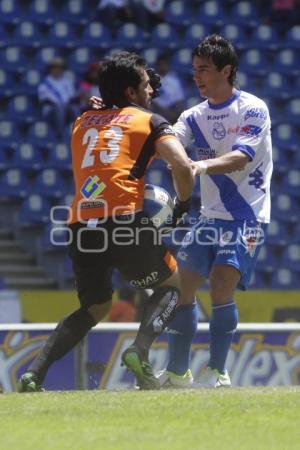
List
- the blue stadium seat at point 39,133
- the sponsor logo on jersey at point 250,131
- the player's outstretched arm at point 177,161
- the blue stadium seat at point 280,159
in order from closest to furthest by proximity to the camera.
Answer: the player's outstretched arm at point 177,161, the sponsor logo on jersey at point 250,131, the blue stadium seat at point 39,133, the blue stadium seat at point 280,159

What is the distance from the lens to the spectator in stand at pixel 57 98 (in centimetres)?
1405

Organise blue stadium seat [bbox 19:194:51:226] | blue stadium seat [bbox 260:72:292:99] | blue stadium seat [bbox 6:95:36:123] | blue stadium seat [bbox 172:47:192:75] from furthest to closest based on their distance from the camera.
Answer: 1. blue stadium seat [bbox 260:72:292:99]
2. blue stadium seat [bbox 172:47:192:75]
3. blue stadium seat [bbox 6:95:36:123]
4. blue stadium seat [bbox 19:194:51:226]

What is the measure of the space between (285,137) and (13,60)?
394 cm

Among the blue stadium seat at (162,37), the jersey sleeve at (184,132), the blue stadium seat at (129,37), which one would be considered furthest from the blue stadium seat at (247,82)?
the jersey sleeve at (184,132)

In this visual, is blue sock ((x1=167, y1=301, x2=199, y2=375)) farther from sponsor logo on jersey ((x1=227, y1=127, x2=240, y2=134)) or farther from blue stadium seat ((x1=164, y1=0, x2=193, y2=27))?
blue stadium seat ((x1=164, y1=0, x2=193, y2=27))

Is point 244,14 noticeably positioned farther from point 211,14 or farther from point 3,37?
point 3,37

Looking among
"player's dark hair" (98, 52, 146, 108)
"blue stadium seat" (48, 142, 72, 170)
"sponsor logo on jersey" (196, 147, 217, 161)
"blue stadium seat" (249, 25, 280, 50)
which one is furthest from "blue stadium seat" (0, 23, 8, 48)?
"player's dark hair" (98, 52, 146, 108)

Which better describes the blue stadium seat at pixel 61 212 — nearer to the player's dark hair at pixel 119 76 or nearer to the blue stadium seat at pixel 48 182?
the blue stadium seat at pixel 48 182

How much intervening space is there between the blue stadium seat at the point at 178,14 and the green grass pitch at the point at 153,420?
34.8ft

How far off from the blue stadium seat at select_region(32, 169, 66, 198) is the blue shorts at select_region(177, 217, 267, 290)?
729cm

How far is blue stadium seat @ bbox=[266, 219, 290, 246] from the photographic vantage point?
1459 cm

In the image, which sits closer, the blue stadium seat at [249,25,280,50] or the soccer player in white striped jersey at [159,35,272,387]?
the soccer player in white striped jersey at [159,35,272,387]

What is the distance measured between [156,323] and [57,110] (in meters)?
8.15

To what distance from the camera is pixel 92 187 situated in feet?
20.1
